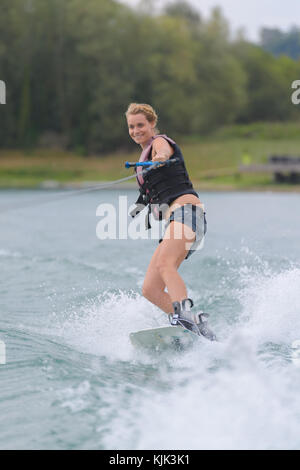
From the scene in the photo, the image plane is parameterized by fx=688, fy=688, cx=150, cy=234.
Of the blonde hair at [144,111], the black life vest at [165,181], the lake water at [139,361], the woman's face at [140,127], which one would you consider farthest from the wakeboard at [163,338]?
the blonde hair at [144,111]

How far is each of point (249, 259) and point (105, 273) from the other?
1927 millimetres

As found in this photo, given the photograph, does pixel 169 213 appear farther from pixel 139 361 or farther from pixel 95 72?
pixel 95 72

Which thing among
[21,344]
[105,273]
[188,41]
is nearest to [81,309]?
[21,344]

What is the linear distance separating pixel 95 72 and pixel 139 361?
37315 mm

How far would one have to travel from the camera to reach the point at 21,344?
505cm

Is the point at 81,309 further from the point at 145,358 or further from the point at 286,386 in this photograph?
the point at 286,386

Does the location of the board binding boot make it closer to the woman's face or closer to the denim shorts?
the denim shorts

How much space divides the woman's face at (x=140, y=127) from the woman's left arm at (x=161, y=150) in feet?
0.41

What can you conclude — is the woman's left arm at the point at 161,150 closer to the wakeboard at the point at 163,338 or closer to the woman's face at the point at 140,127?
the woman's face at the point at 140,127

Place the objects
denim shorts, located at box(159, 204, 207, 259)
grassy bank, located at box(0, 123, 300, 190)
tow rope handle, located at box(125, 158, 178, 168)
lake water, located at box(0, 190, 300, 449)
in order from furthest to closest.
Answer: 1. grassy bank, located at box(0, 123, 300, 190)
2. denim shorts, located at box(159, 204, 207, 259)
3. tow rope handle, located at box(125, 158, 178, 168)
4. lake water, located at box(0, 190, 300, 449)

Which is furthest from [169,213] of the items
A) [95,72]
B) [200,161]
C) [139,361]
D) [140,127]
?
[95,72]

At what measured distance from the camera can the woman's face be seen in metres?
4.87

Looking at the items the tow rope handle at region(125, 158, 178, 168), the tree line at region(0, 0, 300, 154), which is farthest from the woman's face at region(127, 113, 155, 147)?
the tree line at region(0, 0, 300, 154)

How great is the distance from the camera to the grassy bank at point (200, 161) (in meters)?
29.8
